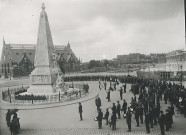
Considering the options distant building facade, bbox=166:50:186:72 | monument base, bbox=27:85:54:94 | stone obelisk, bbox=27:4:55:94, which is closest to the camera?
monument base, bbox=27:85:54:94

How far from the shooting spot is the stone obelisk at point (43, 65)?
81.6ft

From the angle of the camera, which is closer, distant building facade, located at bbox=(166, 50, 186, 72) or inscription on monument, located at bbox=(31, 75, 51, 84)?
inscription on monument, located at bbox=(31, 75, 51, 84)

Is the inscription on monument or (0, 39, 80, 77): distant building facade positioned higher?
(0, 39, 80, 77): distant building facade

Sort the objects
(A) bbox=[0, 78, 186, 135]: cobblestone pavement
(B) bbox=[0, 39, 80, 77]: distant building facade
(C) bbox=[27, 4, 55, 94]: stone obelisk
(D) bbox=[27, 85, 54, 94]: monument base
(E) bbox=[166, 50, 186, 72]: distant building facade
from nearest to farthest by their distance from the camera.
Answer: (A) bbox=[0, 78, 186, 135]: cobblestone pavement
(D) bbox=[27, 85, 54, 94]: monument base
(C) bbox=[27, 4, 55, 94]: stone obelisk
(E) bbox=[166, 50, 186, 72]: distant building facade
(B) bbox=[0, 39, 80, 77]: distant building facade

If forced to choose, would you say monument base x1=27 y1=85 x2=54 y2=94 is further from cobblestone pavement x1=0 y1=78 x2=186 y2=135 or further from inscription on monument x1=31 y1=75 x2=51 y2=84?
cobblestone pavement x1=0 y1=78 x2=186 y2=135

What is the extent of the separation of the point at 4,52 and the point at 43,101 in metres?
59.8

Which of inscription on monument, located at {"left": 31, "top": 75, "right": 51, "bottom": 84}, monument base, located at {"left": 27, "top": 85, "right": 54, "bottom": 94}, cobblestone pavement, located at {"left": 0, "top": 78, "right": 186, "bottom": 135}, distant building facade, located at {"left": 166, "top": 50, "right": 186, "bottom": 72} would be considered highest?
distant building facade, located at {"left": 166, "top": 50, "right": 186, "bottom": 72}

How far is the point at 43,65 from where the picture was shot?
2538cm

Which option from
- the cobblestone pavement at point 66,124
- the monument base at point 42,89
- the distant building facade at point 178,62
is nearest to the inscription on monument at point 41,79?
the monument base at point 42,89

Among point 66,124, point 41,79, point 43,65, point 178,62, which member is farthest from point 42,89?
point 178,62

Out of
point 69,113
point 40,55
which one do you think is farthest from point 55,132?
point 40,55

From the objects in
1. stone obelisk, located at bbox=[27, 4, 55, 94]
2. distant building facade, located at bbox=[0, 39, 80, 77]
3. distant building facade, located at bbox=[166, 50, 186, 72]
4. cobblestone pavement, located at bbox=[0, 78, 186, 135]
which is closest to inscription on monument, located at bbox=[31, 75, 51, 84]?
stone obelisk, located at bbox=[27, 4, 55, 94]

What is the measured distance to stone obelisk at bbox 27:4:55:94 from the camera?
979 inches

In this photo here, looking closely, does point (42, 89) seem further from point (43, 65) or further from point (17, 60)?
point (17, 60)
